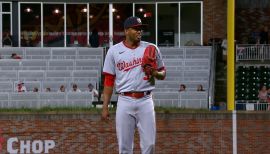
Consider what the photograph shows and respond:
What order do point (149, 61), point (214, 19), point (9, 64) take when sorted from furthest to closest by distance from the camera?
1. point (214, 19)
2. point (9, 64)
3. point (149, 61)

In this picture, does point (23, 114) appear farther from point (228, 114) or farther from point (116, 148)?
point (228, 114)

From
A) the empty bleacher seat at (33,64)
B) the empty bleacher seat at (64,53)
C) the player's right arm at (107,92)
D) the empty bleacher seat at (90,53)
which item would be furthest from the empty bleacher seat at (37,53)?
the player's right arm at (107,92)

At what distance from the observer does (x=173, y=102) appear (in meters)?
24.3

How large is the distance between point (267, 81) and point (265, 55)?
1.90 m

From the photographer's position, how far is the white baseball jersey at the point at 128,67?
903cm

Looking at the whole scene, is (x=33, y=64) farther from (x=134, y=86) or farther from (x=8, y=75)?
(x=134, y=86)

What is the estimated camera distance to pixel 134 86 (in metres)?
9.05

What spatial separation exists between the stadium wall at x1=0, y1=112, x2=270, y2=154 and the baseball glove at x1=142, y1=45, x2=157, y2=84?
481cm

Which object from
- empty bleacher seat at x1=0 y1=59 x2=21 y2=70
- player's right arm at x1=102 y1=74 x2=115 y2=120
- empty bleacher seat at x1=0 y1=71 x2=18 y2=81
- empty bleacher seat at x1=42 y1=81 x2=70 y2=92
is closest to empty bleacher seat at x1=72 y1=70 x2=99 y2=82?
empty bleacher seat at x1=42 y1=81 x2=70 y2=92

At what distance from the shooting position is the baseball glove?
8.84 m

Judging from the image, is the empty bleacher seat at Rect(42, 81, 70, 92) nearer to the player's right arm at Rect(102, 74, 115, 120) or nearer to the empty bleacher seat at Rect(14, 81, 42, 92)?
the empty bleacher seat at Rect(14, 81, 42, 92)

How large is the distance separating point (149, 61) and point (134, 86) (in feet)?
1.26

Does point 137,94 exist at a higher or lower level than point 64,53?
lower

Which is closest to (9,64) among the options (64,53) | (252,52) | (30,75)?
(30,75)
